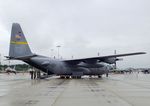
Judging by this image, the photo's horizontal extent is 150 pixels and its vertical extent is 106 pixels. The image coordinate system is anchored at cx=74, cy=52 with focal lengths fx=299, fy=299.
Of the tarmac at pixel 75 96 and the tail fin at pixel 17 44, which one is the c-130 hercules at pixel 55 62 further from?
the tarmac at pixel 75 96

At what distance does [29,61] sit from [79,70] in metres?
8.95

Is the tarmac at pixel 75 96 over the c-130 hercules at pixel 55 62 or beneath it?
beneath

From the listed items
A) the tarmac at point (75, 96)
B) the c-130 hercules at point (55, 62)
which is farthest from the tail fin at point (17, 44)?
the tarmac at point (75, 96)

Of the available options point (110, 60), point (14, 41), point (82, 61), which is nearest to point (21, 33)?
point (14, 41)

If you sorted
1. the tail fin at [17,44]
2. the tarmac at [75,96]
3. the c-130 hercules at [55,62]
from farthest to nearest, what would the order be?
the c-130 hercules at [55,62]
the tail fin at [17,44]
the tarmac at [75,96]

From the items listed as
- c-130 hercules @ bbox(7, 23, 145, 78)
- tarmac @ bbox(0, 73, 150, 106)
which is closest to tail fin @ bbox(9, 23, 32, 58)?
c-130 hercules @ bbox(7, 23, 145, 78)

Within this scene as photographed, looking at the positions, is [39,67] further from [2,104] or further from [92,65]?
[2,104]

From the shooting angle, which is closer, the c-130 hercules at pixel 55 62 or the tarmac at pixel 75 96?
the tarmac at pixel 75 96

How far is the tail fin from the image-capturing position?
133 feet

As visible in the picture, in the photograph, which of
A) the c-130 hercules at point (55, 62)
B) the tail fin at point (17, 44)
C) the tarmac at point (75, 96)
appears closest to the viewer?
the tarmac at point (75, 96)

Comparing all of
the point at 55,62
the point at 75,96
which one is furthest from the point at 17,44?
the point at 75,96

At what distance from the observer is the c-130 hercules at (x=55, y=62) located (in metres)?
40.8

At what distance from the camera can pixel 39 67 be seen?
145ft

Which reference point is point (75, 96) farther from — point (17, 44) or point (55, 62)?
point (55, 62)
